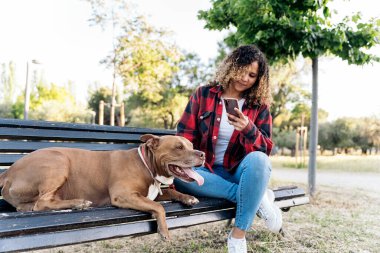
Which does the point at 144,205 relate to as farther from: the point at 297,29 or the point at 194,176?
the point at 297,29

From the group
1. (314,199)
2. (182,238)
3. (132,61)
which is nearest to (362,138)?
(132,61)

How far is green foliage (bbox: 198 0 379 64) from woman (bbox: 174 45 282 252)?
270 cm

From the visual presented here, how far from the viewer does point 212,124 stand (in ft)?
11.9

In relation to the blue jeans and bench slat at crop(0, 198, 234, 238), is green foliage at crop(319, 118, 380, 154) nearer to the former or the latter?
the blue jeans

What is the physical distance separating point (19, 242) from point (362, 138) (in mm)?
24463

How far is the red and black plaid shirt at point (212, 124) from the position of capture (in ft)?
11.6

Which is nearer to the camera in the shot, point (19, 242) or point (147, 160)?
point (19, 242)

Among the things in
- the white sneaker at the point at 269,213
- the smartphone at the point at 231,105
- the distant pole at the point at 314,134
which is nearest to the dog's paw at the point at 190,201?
the white sneaker at the point at 269,213

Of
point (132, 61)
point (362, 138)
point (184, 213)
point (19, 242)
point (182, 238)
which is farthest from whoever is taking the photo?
point (362, 138)

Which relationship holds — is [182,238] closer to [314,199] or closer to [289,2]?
[314,199]

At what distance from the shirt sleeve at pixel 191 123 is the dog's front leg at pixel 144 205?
3.26ft

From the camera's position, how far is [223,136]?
3.63 meters

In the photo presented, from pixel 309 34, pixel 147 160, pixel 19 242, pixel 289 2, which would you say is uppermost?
pixel 289 2

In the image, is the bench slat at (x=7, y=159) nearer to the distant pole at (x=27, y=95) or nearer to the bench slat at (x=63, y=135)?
the bench slat at (x=63, y=135)
